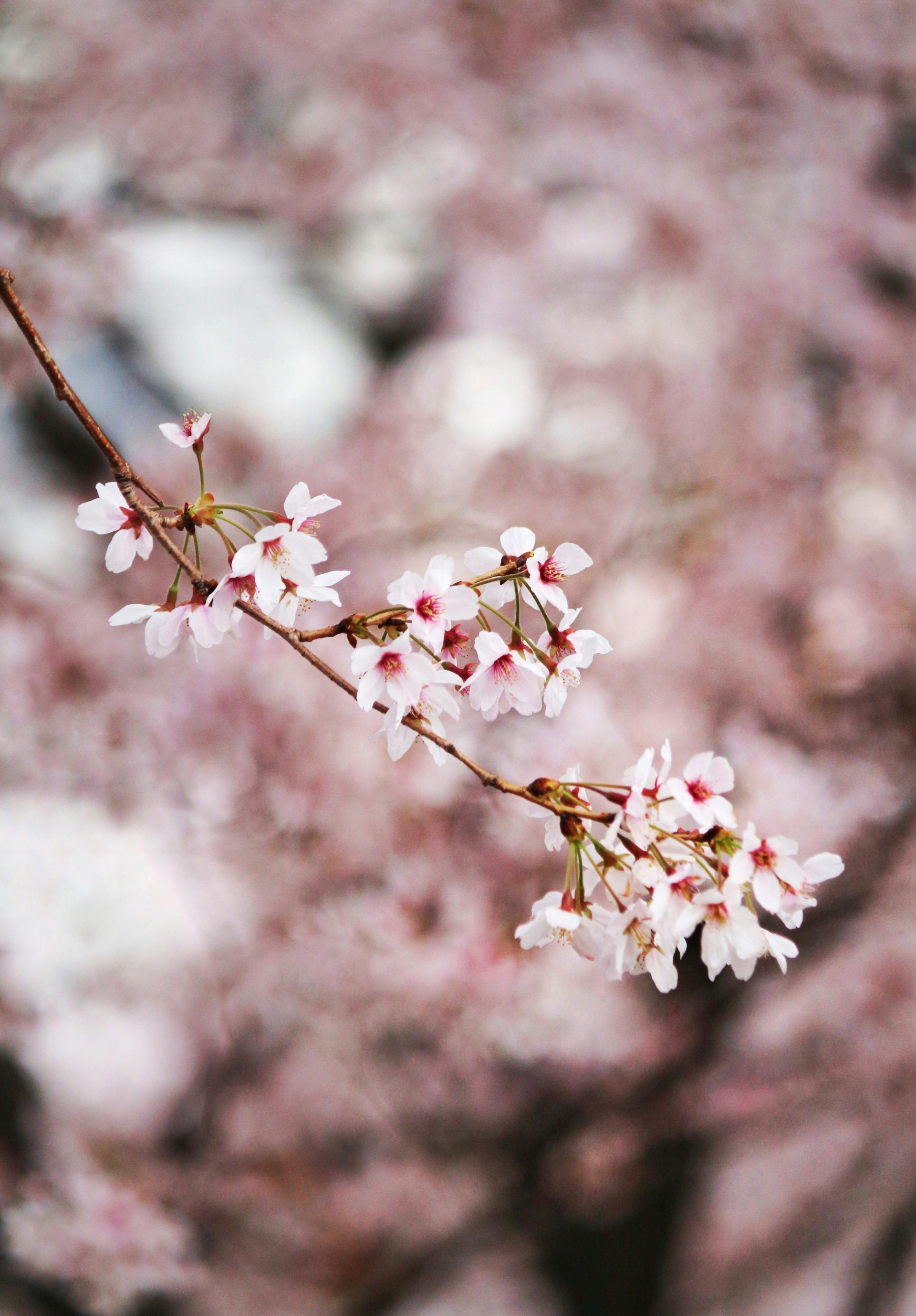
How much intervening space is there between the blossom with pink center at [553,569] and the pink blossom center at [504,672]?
5 cm

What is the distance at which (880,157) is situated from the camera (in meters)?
2.01

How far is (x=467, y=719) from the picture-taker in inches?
61.0

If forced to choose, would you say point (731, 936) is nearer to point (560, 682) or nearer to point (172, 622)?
point (560, 682)

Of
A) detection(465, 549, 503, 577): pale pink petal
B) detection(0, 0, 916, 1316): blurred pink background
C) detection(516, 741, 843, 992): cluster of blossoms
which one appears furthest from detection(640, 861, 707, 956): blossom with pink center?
detection(0, 0, 916, 1316): blurred pink background

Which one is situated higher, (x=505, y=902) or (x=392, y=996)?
(x=505, y=902)

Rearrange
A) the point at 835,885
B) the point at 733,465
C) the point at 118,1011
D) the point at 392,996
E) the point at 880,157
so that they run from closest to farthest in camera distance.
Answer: the point at 118,1011
the point at 392,996
the point at 835,885
the point at 733,465
the point at 880,157

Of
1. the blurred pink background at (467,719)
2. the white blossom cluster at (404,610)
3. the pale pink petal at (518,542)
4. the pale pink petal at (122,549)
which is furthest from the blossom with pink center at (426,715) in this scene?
the blurred pink background at (467,719)

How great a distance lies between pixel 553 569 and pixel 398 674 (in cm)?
14

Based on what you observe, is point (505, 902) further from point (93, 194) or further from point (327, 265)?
Answer: point (93, 194)

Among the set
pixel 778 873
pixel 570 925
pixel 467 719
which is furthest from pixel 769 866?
pixel 467 719

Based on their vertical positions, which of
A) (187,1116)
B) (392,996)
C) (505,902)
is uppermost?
(505,902)

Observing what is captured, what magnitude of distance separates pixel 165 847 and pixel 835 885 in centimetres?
137

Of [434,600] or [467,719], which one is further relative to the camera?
[467,719]

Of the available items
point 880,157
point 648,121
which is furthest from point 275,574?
point 880,157
